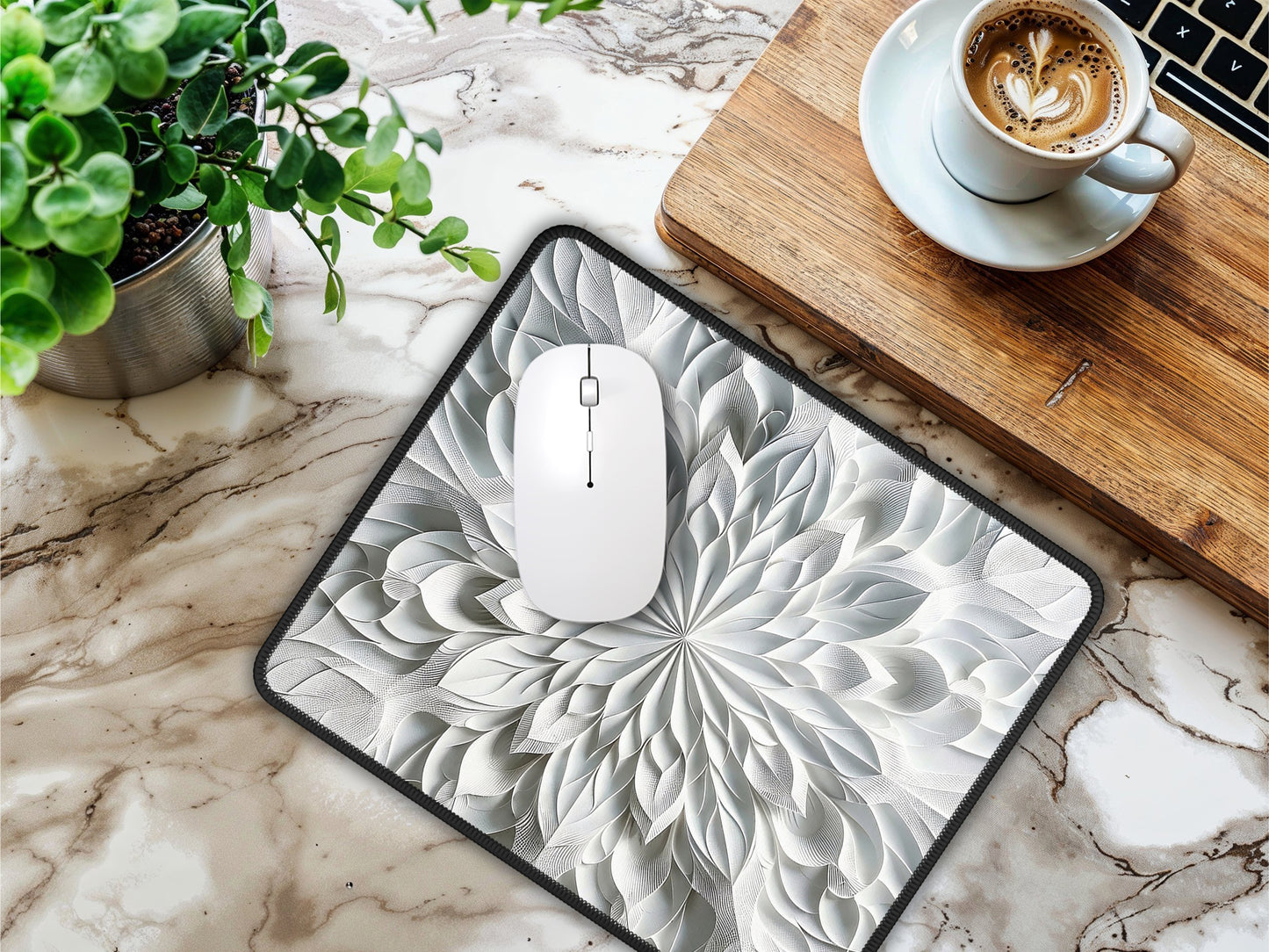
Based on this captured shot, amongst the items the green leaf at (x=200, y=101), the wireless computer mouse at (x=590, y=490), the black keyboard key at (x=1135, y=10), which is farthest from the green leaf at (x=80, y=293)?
the black keyboard key at (x=1135, y=10)

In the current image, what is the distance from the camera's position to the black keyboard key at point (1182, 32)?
0.54 metres

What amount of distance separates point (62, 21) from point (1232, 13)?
61 cm

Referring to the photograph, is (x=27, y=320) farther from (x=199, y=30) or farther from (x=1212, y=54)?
(x=1212, y=54)

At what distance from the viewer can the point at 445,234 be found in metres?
0.38

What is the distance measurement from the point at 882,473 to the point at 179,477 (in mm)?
506

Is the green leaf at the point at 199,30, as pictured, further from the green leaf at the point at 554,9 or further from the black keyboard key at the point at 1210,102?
the black keyboard key at the point at 1210,102

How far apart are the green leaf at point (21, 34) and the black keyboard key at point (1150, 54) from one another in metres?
0.57

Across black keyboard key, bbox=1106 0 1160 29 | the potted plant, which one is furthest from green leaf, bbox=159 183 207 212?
black keyboard key, bbox=1106 0 1160 29

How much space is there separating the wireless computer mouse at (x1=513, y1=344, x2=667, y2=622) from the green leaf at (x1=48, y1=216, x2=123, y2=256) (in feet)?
1.10

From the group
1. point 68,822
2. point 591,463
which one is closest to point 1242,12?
point 591,463

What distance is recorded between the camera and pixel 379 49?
0.67 meters

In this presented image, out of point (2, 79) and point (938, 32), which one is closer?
point (2, 79)

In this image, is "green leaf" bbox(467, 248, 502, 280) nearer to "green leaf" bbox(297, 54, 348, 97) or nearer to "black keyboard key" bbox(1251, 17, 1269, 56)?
"green leaf" bbox(297, 54, 348, 97)

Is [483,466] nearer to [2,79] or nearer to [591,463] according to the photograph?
[591,463]
